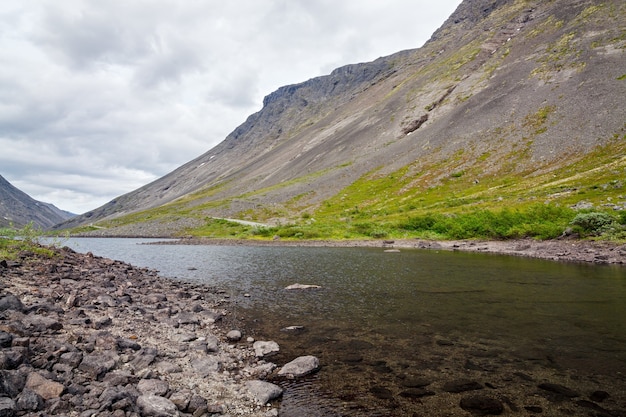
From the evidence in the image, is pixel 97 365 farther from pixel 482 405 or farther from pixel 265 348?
pixel 482 405

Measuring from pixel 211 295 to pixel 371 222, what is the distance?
58.7 metres

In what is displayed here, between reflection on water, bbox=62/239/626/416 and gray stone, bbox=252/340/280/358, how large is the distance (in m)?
0.40

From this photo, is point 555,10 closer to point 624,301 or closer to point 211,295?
point 624,301

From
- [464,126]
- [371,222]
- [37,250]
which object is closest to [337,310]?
[37,250]

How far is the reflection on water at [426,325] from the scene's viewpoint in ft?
39.3

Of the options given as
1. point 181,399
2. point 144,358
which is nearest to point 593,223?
point 181,399

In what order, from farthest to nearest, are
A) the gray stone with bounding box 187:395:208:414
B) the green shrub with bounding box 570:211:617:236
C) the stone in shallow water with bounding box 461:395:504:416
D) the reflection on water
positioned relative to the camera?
the green shrub with bounding box 570:211:617:236 < the reflection on water < the stone in shallow water with bounding box 461:395:504:416 < the gray stone with bounding box 187:395:208:414

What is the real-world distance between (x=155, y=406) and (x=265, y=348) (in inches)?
236

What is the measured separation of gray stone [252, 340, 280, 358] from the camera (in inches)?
575

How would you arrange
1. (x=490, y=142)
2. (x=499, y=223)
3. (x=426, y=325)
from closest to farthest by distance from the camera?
(x=426, y=325), (x=499, y=223), (x=490, y=142)

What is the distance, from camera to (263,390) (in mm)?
11219

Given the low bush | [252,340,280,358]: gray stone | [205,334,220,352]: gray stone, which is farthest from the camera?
the low bush

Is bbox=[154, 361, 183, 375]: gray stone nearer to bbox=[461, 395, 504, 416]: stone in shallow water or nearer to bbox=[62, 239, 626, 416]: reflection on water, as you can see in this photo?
bbox=[62, 239, 626, 416]: reflection on water

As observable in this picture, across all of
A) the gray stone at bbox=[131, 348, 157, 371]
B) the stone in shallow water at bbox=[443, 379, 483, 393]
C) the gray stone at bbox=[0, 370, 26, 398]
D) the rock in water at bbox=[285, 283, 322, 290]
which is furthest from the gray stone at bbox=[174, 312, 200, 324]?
the stone in shallow water at bbox=[443, 379, 483, 393]
